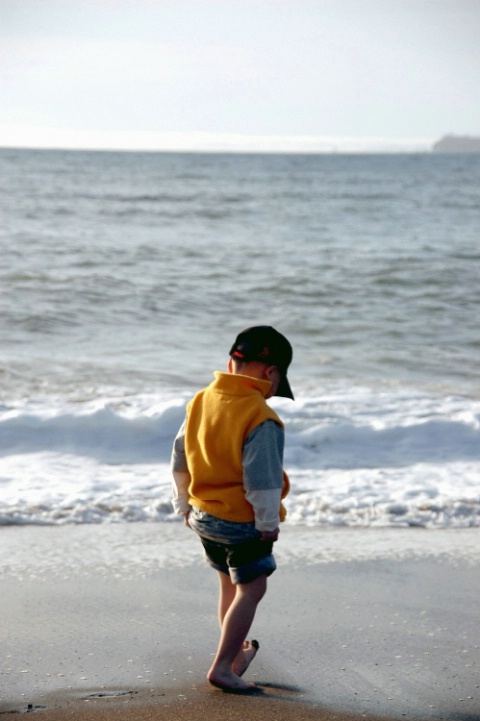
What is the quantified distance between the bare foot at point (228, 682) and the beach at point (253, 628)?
41mm

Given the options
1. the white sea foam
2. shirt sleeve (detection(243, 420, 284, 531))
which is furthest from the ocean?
shirt sleeve (detection(243, 420, 284, 531))

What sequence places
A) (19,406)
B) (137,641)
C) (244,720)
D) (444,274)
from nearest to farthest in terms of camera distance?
(244,720) < (137,641) < (19,406) < (444,274)

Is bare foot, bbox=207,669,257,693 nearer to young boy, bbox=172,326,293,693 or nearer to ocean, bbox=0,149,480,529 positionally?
young boy, bbox=172,326,293,693

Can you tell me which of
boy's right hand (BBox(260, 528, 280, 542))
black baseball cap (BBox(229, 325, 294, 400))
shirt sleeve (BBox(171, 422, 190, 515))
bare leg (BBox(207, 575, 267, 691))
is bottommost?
bare leg (BBox(207, 575, 267, 691))

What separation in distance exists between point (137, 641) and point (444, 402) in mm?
4753

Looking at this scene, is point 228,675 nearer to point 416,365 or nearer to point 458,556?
point 458,556

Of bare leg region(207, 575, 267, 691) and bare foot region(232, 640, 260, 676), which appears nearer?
bare leg region(207, 575, 267, 691)

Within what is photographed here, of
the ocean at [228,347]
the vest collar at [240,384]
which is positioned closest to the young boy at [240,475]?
the vest collar at [240,384]

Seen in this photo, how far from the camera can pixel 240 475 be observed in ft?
8.61

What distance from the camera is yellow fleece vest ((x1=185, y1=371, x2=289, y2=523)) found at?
2582 mm

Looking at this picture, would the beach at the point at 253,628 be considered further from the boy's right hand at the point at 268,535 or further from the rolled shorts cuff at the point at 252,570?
the boy's right hand at the point at 268,535

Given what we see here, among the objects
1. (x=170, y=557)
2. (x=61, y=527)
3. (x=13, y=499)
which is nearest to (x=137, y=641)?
(x=170, y=557)

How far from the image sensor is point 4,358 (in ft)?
29.6

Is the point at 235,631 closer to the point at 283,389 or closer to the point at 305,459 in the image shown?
the point at 283,389
